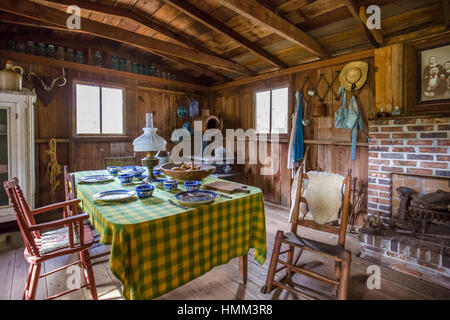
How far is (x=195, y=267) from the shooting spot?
1.47 m

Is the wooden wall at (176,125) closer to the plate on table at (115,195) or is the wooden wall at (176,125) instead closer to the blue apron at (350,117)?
the blue apron at (350,117)

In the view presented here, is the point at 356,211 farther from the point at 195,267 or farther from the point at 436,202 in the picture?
the point at 195,267

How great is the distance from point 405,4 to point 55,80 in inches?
171

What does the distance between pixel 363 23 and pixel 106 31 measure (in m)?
2.93

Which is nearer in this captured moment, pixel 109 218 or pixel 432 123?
pixel 109 218

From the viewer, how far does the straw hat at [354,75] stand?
3043 millimetres

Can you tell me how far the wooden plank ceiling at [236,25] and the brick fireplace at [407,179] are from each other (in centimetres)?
102

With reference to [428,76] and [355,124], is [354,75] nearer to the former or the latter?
[355,124]

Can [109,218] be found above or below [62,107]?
below

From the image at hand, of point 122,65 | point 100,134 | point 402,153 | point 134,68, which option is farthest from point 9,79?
point 402,153

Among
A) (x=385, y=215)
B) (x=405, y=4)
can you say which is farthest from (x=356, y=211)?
(x=405, y=4)

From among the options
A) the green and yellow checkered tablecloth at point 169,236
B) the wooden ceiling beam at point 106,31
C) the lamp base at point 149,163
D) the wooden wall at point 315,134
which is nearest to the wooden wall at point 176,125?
the wooden wall at point 315,134

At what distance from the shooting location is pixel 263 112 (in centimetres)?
447

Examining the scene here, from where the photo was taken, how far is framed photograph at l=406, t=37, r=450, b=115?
245 cm
